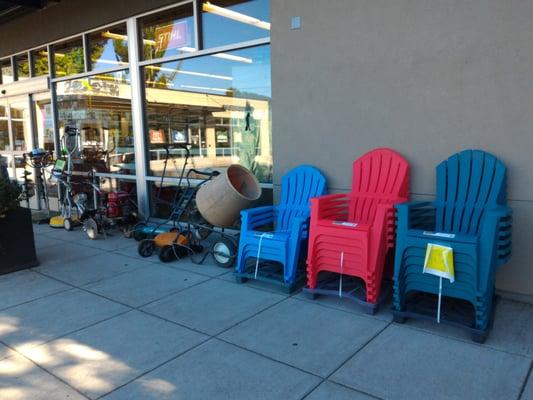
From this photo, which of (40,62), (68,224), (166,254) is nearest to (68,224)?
(68,224)

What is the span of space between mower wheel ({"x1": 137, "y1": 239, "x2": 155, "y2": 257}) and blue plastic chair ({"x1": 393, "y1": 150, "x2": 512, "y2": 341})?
8.74 feet

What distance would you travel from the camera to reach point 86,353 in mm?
2541

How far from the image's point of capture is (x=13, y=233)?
13.6 feet

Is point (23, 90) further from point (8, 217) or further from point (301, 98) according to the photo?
point (301, 98)

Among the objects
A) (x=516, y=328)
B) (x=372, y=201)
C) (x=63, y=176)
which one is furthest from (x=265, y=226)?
(x=63, y=176)

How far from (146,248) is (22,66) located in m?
5.05

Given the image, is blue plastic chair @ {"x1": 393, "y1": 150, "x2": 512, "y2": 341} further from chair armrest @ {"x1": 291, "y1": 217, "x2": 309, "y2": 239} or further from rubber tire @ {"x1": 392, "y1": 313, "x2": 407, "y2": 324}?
chair armrest @ {"x1": 291, "y1": 217, "x2": 309, "y2": 239}

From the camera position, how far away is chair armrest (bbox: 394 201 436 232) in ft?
9.20

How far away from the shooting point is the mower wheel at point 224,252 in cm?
402

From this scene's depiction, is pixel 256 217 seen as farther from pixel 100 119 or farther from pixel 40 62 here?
pixel 40 62

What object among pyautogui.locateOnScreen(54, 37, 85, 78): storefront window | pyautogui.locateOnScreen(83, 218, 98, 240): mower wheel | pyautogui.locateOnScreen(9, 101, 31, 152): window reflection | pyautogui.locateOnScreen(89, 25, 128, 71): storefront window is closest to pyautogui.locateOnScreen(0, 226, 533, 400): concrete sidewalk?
pyautogui.locateOnScreen(83, 218, 98, 240): mower wheel

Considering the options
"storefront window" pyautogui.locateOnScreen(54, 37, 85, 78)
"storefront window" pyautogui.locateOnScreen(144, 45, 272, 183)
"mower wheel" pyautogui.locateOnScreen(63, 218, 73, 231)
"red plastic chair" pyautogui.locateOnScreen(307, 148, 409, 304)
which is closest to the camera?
"red plastic chair" pyautogui.locateOnScreen(307, 148, 409, 304)

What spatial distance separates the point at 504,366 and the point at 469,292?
441 millimetres

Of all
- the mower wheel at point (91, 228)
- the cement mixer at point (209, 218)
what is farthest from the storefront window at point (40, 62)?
the cement mixer at point (209, 218)
